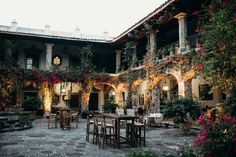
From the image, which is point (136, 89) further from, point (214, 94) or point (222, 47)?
point (222, 47)

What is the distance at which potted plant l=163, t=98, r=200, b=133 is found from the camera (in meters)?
8.85

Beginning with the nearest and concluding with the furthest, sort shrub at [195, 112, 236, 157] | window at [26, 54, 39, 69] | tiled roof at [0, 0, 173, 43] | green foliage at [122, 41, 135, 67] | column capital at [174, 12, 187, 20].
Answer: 1. shrub at [195, 112, 236, 157]
2. column capital at [174, 12, 187, 20]
3. tiled roof at [0, 0, 173, 43]
4. green foliage at [122, 41, 135, 67]
5. window at [26, 54, 39, 69]

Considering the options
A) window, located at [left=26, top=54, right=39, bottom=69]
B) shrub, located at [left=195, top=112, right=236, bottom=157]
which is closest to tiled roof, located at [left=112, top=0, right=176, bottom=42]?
window, located at [left=26, top=54, right=39, bottom=69]

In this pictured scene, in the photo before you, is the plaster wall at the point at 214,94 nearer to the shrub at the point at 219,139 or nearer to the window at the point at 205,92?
the window at the point at 205,92

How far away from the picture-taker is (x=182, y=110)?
877 cm

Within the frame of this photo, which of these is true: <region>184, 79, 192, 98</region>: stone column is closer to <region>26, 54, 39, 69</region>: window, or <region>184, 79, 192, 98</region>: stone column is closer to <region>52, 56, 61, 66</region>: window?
<region>52, 56, 61, 66</region>: window

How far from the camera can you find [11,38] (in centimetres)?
1728

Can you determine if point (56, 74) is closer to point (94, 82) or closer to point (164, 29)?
point (94, 82)

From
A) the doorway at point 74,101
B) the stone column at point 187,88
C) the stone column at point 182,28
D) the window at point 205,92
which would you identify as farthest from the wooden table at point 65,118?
the doorway at point 74,101

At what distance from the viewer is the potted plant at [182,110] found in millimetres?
8852

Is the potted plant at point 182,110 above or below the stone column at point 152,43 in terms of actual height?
below

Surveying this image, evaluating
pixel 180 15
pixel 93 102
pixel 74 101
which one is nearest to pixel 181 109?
pixel 180 15

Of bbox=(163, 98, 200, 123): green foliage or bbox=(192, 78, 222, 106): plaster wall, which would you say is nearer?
bbox=(163, 98, 200, 123): green foliage

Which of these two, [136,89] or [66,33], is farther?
[66,33]
